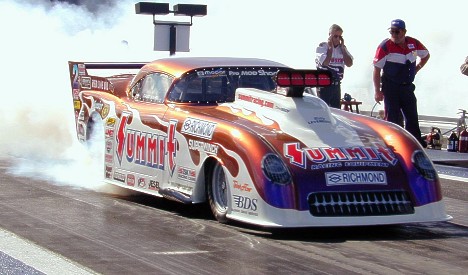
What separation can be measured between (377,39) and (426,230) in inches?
605

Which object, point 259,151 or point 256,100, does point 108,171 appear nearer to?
point 256,100

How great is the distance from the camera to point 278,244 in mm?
7367

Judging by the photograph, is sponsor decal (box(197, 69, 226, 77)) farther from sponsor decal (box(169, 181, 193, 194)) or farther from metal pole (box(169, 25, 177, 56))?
metal pole (box(169, 25, 177, 56))

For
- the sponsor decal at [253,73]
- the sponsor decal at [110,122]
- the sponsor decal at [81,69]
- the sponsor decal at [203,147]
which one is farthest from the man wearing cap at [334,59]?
the sponsor decal at [203,147]

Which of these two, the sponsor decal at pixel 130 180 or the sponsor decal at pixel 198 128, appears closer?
the sponsor decal at pixel 198 128

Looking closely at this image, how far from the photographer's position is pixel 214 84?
9273mm

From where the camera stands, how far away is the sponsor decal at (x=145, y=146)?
8834 millimetres

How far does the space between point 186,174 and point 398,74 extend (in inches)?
186

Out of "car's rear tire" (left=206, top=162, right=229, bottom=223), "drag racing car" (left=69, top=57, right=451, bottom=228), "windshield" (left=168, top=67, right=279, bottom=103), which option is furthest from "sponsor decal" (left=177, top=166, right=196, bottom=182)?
"windshield" (left=168, top=67, right=279, bottom=103)

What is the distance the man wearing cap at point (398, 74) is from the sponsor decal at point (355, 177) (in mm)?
4599

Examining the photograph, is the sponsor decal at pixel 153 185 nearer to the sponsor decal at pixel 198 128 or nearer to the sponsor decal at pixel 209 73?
the sponsor decal at pixel 198 128

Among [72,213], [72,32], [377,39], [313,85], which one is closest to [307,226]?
[313,85]

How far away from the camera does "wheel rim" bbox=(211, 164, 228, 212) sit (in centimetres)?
821

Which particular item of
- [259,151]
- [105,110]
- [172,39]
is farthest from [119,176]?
[172,39]
